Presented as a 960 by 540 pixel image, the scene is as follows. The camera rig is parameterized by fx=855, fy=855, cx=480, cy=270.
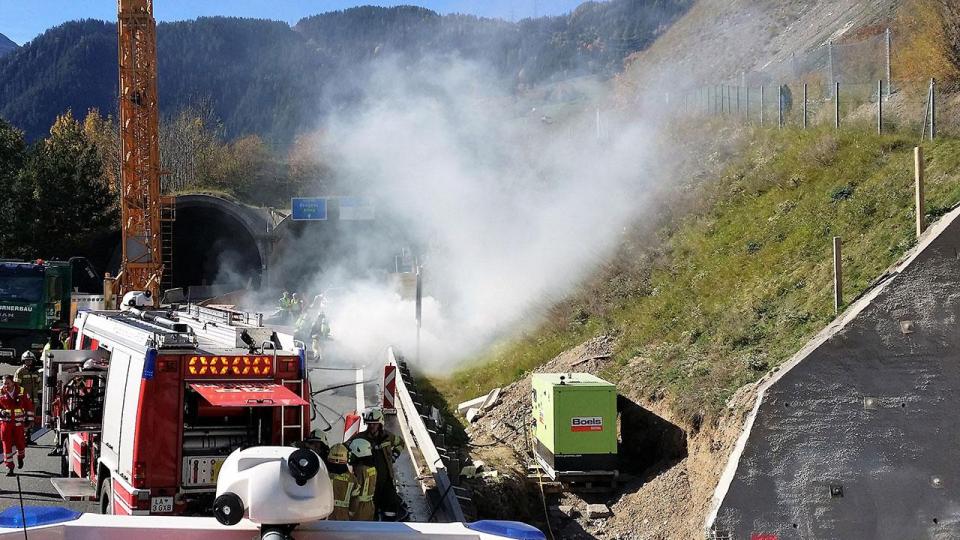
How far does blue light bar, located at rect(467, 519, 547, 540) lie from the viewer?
3934 mm

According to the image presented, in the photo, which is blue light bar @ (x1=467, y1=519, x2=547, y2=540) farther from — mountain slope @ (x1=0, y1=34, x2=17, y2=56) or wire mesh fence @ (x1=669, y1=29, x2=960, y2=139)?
mountain slope @ (x1=0, y1=34, x2=17, y2=56)

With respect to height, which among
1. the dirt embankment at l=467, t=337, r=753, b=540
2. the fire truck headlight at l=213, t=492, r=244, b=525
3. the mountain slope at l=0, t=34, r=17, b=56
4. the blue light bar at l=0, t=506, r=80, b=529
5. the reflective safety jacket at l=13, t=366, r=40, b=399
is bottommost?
the dirt embankment at l=467, t=337, r=753, b=540

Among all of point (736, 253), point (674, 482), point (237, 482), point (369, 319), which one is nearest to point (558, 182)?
point (369, 319)

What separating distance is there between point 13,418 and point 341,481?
7493mm

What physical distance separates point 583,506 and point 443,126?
34.5 metres

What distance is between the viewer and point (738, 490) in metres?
9.39

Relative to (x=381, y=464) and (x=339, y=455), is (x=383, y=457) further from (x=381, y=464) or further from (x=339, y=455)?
(x=339, y=455)

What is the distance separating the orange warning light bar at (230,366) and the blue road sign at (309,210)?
136ft

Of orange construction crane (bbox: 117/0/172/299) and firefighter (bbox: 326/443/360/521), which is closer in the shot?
firefighter (bbox: 326/443/360/521)

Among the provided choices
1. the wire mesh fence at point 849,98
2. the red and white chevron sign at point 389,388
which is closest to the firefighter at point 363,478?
the red and white chevron sign at point 389,388

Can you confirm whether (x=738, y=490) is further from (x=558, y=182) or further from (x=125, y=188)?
(x=125, y=188)

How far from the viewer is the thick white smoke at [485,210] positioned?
23.7 metres

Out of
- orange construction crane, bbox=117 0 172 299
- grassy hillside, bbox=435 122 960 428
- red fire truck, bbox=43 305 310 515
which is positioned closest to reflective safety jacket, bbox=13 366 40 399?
red fire truck, bbox=43 305 310 515

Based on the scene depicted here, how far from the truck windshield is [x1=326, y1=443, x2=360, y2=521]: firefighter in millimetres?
18731
